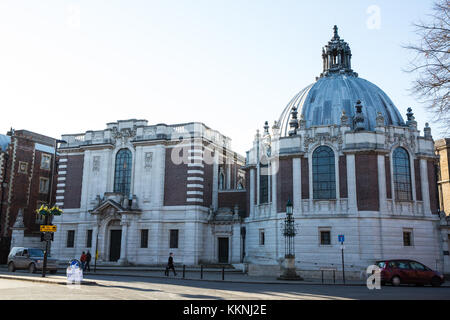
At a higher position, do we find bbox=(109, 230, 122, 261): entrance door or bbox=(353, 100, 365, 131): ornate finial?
bbox=(353, 100, 365, 131): ornate finial

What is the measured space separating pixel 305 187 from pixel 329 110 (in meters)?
7.79

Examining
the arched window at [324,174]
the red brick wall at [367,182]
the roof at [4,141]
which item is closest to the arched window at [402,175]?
the red brick wall at [367,182]

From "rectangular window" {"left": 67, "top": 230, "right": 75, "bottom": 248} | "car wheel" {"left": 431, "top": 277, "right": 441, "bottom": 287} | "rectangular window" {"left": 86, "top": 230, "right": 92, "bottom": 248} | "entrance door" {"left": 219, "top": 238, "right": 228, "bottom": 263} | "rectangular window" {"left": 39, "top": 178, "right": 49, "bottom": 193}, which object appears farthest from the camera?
"rectangular window" {"left": 39, "top": 178, "right": 49, "bottom": 193}

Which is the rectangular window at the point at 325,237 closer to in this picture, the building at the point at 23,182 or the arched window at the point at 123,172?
the arched window at the point at 123,172

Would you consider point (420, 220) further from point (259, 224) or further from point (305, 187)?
point (259, 224)

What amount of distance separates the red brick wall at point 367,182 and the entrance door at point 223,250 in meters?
13.7

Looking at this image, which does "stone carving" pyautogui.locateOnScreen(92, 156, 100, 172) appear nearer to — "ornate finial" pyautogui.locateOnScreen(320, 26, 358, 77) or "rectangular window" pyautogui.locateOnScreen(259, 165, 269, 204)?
"rectangular window" pyautogui.locateOnScreen(259, 165, 269, 204)

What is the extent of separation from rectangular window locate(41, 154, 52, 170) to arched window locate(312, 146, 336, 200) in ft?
118

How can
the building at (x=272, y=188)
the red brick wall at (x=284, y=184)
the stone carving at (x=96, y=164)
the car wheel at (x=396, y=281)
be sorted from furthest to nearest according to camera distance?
the stone carving at (x=96, y=164) < the red brick wall at (x=284, y=184) < the building at (x=272, y=188) < the car wheel at (x=396, y=281)

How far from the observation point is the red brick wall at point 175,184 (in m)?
42.3

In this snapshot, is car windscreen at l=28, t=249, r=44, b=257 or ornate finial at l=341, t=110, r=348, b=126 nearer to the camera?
car windscreen at l=28, t=249, r=44, b=257

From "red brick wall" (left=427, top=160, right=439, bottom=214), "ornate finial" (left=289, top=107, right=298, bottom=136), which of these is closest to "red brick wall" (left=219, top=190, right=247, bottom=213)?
"ornate finial" (left=289, top=107, right=298, bottom=136)

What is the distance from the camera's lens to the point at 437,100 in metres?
17.9

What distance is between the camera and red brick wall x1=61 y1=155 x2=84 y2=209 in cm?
4672
